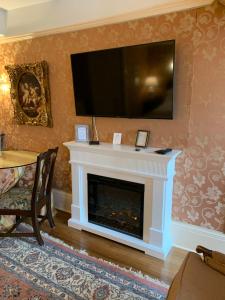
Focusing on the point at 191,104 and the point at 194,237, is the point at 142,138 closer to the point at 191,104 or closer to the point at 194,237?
the point at 191,104

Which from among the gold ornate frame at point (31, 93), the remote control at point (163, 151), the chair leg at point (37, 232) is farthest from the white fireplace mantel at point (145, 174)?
the gold ornate frame at point (31, 93)

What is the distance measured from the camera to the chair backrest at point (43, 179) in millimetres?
2250

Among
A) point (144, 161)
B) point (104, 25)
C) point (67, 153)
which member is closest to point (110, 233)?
point (144, 161)

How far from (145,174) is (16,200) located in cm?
133

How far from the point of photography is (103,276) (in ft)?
6.53

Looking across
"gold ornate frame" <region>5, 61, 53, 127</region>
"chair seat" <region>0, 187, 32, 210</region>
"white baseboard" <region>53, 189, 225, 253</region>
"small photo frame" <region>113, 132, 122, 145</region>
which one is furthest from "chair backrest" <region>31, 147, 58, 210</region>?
"white baseboard" <region>53, 189, 225, 253</region>

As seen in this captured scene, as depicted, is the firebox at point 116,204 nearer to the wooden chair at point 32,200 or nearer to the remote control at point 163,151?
the remote control at point 163,151

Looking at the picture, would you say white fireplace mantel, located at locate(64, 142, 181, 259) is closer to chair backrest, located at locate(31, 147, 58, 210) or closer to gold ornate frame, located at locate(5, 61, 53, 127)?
chair backrest, located at locate(31, 147, 58, 210)

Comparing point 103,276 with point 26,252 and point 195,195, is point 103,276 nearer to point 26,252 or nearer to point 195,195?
point 26,252

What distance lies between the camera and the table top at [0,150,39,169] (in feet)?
8.57

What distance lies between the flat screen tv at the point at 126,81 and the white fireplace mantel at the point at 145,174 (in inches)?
15.1

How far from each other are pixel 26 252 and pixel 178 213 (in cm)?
155

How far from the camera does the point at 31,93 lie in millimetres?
3092

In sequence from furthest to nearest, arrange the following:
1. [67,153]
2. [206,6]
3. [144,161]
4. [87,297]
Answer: [67,153], [144,161], [206,6], [87,297]
